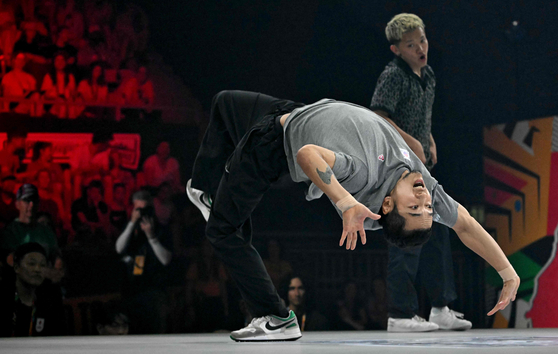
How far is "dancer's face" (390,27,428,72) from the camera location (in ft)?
10.9

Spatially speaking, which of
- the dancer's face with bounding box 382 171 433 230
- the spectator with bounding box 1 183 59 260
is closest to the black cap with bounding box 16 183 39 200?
the spectator with bounding box 1 183 59 260

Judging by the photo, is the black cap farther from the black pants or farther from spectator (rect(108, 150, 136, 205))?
the black pants

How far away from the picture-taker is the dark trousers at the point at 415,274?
312 centimetres

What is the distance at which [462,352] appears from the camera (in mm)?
1567

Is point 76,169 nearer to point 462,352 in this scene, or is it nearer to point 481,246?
point 481,246

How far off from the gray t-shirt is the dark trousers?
1005mm

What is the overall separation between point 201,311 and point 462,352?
2.12m

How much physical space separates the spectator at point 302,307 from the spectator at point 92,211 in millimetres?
1057

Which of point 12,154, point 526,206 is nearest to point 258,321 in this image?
point 12,154

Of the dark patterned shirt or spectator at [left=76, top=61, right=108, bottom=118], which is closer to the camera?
the dark patterned shirt

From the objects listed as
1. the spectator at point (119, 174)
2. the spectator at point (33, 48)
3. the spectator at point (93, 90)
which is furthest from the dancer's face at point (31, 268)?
the spectator at point (33, 48)

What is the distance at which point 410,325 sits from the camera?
306cm

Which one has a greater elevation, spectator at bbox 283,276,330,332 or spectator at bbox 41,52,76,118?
spectator at bbox 41,52,76,118

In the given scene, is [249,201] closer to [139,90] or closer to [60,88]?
[139,90]
